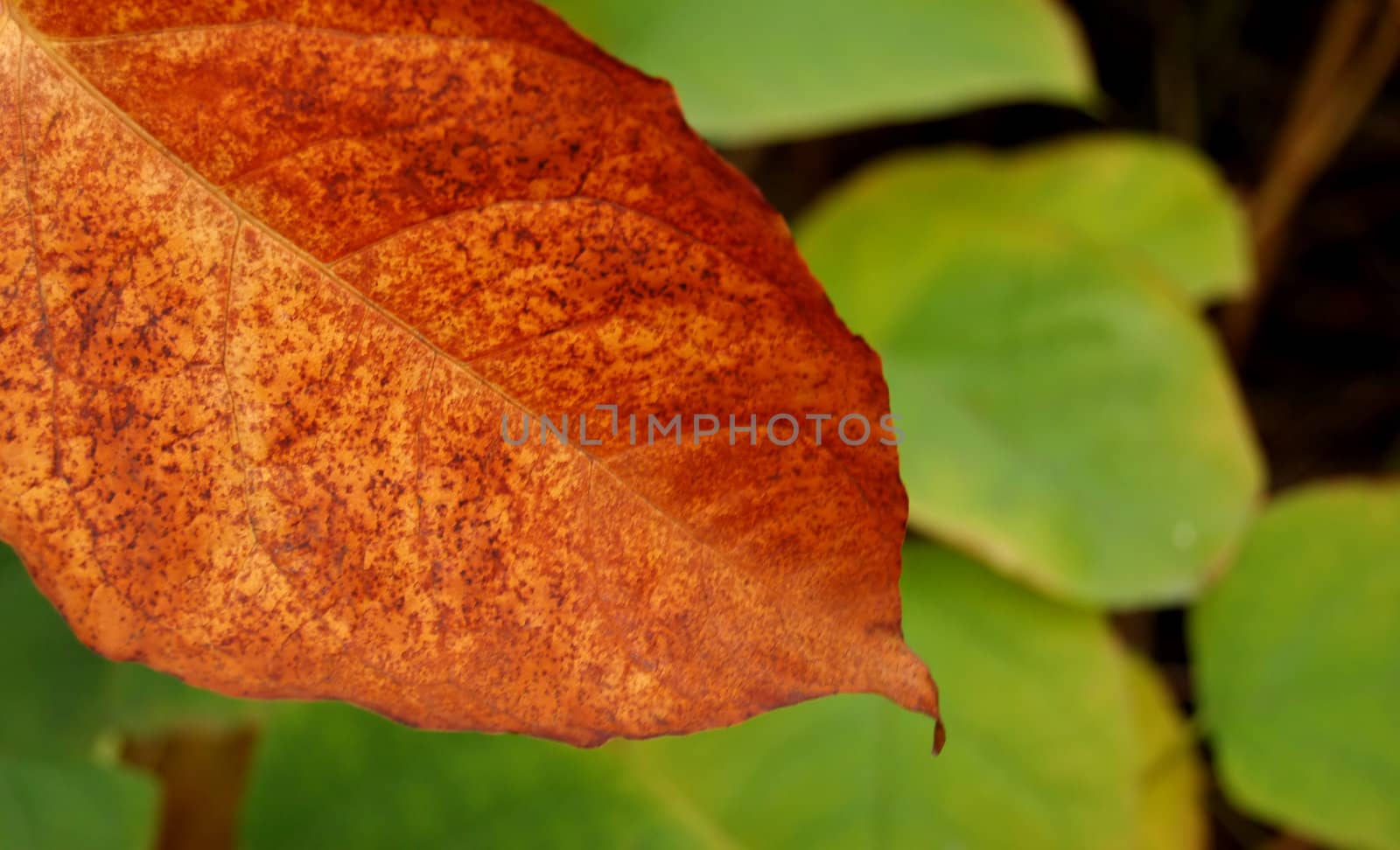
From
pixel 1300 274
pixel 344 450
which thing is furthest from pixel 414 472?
pixel 1300 274

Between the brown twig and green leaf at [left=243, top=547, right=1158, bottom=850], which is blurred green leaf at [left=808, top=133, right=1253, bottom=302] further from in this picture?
green leaf at [left=243, top=547, right=1158, bottom=850]

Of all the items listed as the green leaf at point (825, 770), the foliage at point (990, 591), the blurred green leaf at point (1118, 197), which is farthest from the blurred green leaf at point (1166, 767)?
the blurred green leaf at point (1118, 197)

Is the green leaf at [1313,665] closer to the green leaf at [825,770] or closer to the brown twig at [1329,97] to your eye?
the green leaf at [825,770]

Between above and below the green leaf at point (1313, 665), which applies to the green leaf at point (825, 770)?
above

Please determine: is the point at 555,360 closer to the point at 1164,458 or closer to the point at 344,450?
the point at 344,450

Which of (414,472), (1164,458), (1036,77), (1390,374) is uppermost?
(414,472)

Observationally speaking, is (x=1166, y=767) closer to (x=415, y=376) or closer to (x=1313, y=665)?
(x=1313, y=665)

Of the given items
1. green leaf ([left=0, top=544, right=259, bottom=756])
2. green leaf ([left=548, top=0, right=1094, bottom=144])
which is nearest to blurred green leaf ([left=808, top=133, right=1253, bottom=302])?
green leaf ([left=548, top=0, right=1094, bottom=144])
